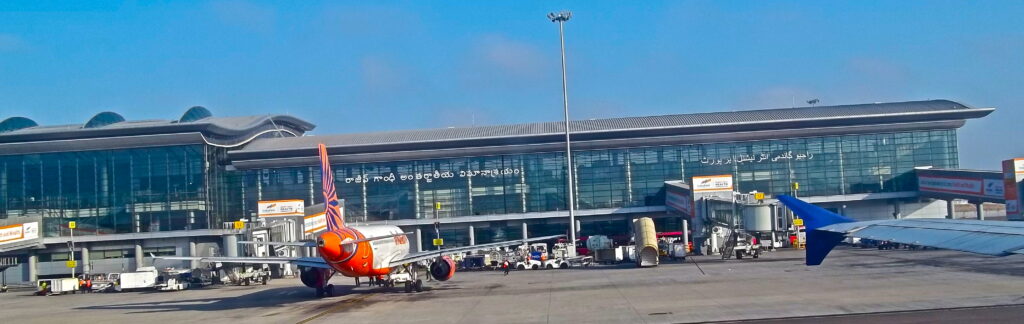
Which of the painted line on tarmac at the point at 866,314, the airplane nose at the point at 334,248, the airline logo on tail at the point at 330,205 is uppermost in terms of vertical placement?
the airline logo on tail at the point at 330,205

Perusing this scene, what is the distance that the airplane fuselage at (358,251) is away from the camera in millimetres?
38281

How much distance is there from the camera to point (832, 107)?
9694cm

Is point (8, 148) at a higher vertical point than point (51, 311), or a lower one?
higher

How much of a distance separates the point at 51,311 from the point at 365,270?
15871 mm

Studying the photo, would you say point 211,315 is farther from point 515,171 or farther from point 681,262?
point 515,171

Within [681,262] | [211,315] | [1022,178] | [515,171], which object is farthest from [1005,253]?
[515,171]

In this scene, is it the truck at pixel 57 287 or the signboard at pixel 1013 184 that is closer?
the truck at pixel 57 287

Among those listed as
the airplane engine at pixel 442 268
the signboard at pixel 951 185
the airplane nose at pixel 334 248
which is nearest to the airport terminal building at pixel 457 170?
the signboard at pixel 951 185

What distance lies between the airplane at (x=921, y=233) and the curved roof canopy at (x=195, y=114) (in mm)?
88778

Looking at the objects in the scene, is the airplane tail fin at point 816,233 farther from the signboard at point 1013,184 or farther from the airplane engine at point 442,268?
the signboard at point 1013,184

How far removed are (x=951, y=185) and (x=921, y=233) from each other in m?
77.2

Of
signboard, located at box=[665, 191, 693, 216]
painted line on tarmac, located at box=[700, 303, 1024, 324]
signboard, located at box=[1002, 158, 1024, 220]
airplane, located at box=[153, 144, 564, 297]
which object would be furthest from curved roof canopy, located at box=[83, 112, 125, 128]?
signboard, located at box=[1002, 158, 1024, 220]

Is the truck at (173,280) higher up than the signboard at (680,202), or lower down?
lower down

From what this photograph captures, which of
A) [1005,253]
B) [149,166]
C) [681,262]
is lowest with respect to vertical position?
[681,262]
